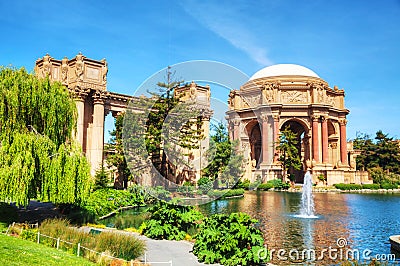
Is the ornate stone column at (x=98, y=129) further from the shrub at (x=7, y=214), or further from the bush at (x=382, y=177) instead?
the bush at (x=382, y=177)

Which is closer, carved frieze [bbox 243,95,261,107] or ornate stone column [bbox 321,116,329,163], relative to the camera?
ornate stone column [bbox 321,116,329,163]

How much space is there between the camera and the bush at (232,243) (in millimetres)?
9195

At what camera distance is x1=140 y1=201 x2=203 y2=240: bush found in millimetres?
12477

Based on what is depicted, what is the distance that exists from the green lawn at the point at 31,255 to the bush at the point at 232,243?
9.64 feet

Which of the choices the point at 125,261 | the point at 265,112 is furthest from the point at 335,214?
the point at 265,112

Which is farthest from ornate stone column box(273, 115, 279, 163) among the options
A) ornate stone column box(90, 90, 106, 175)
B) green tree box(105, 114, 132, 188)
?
ornate stone column box(90, 90, 106, 175)

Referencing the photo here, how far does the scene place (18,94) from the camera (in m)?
14.6

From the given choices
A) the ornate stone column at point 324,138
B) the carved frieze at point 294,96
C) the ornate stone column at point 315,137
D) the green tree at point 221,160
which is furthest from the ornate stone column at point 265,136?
the green tree at point 221,160

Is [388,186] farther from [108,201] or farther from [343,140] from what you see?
[108,201]

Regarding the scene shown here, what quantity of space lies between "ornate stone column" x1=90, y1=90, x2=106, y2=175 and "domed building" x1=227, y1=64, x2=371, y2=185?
2690 cm

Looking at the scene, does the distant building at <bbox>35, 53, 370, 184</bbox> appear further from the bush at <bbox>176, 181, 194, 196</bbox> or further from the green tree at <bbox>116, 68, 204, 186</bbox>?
the green tree at <bbox>116, 68, 204, 186</bbox>

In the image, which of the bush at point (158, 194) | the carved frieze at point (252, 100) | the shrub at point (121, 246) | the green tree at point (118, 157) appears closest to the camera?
the shrub at point (121, 246)

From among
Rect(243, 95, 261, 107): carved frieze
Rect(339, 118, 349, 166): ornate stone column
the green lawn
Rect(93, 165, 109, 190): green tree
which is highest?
Rect(243, 95, 261, 107): carved frieze

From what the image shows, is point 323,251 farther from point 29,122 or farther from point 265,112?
point 265,112
